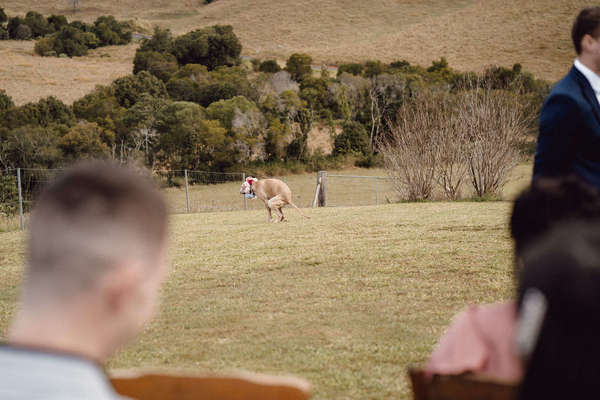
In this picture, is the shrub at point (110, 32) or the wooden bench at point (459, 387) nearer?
the wooden bench at point (459, 387)

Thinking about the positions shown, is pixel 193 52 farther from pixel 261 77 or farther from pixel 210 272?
pixel 210 272

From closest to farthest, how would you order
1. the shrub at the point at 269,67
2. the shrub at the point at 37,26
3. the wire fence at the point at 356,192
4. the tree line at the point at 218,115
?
1. the wire fence at the point at 356,192
2. the tree line at the point at 218,115
3. the shrub at the point at 269,67
4. the shrub at the point at 37,26

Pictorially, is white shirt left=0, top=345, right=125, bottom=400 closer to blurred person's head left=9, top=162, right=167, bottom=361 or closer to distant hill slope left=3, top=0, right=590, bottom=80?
blurred person's head left=9, top=162, right=167, bottom=361

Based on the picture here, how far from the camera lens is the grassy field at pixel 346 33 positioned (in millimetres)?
52906

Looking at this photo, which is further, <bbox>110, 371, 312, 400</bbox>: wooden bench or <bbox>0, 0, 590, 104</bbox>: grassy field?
<bbox>0, 0, 590, 104</bbox>: grassy field

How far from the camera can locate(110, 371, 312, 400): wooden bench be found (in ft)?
4.70

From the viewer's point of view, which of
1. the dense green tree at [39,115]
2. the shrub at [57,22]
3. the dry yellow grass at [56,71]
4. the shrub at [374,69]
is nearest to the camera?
the dense green tree at [39,115]

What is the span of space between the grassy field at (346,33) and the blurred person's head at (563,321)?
4423 cm

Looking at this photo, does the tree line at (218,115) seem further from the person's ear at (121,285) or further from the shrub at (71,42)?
the person's ear at (121,285)

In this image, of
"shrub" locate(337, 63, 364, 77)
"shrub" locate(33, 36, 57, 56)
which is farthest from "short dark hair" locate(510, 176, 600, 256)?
"shrub" locate(33, 36, 57, 56)

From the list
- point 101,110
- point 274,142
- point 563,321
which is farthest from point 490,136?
point 101,110

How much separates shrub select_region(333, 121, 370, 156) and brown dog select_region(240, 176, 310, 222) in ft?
72.6

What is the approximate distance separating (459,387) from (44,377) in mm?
918

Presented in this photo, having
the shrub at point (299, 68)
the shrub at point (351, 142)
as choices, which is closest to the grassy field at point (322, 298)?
the shrub at point (351, 142)
